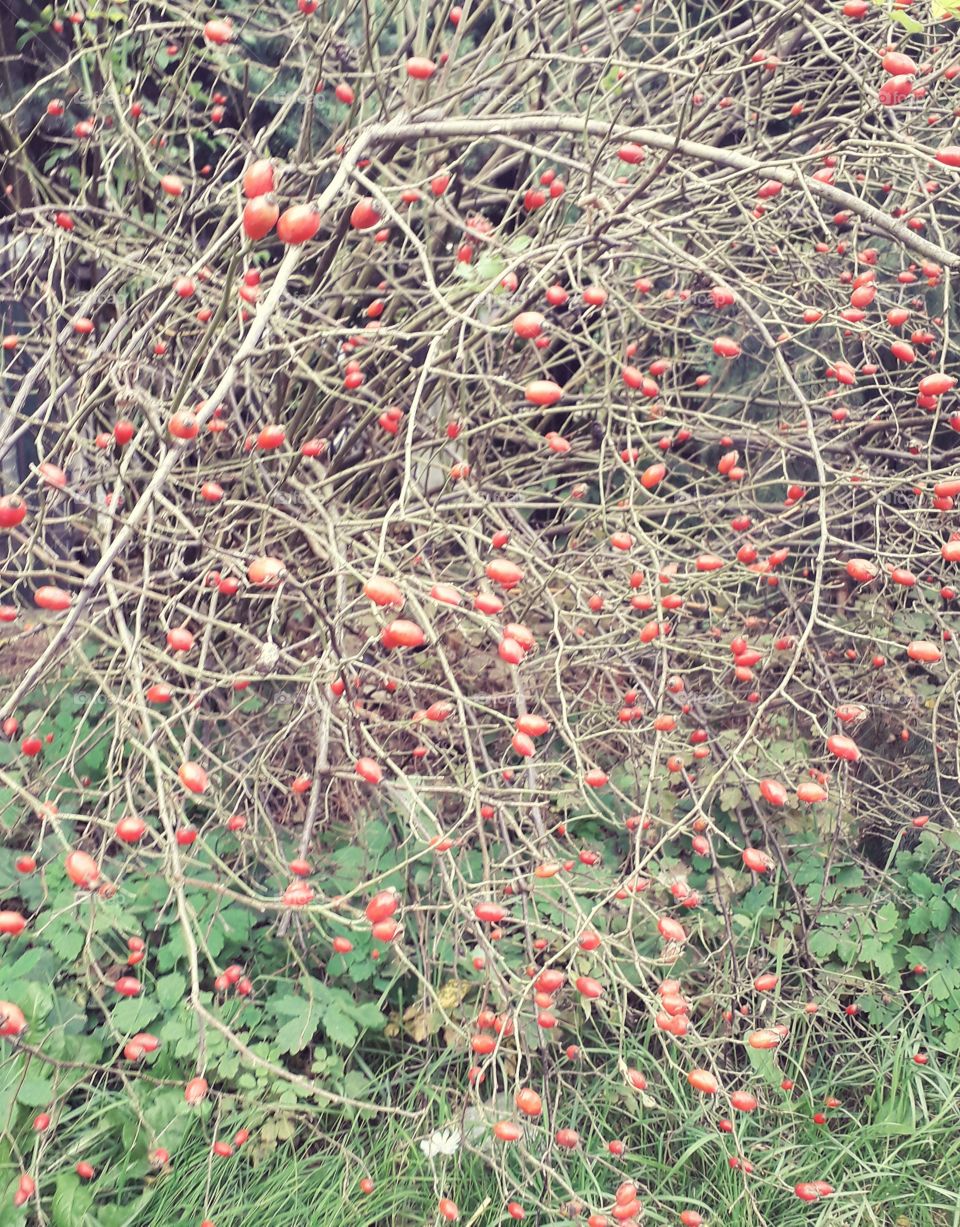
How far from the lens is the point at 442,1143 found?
1979mm

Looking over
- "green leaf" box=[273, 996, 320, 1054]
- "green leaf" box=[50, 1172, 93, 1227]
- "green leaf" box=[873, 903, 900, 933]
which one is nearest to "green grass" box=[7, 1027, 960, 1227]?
"green leaf" box=[50, 1172, 93, 1227]

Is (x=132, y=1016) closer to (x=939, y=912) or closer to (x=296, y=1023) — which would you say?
(x=296, y=1023)

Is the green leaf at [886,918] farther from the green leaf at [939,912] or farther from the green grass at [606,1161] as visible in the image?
the green grass at [606,1161]

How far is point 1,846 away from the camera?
240cm

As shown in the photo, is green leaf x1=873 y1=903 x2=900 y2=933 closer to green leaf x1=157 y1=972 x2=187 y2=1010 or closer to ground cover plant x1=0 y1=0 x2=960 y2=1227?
ground cover plant x1=0 y1=0 x2=960 y2=1227

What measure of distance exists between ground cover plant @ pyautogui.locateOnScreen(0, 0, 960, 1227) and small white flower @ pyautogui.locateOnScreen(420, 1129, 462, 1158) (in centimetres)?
4

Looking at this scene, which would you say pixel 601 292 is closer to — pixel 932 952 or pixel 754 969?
pixel 754 969

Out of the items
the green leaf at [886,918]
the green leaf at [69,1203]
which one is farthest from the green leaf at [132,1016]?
the green leaf at [886,918]

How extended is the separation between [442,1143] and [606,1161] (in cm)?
39

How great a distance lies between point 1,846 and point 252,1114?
97 cm

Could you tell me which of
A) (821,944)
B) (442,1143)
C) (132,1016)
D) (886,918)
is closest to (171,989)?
(132,1016)

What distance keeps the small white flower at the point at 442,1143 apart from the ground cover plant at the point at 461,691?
41mm

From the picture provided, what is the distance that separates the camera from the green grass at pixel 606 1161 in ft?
6.31

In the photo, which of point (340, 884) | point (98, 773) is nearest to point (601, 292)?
point (340, 884)
